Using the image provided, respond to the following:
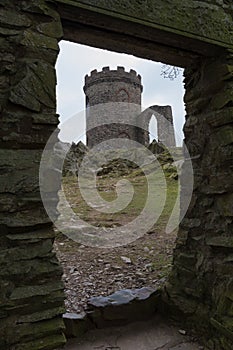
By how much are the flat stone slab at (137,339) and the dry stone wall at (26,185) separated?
0.88 metres

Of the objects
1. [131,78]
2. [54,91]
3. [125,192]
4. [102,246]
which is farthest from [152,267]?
[131,78]

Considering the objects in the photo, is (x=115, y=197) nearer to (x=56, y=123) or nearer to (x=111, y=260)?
(x=111, y=260)

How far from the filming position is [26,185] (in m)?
1.67

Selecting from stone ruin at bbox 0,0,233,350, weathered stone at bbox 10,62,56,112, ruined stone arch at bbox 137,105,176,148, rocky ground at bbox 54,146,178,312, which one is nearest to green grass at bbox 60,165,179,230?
rocky ground at bbox 54,146,178,312

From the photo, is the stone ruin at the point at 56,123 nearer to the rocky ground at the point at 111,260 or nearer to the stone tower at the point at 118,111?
the rocky ground at the point at 111,260

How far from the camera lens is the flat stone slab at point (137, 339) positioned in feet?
7.84

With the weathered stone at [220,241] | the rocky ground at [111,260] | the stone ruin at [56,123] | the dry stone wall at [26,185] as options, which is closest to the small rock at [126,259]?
the rocky ground at [111,260]

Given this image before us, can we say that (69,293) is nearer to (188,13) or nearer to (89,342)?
(89,342)

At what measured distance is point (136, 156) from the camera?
10.6 metres

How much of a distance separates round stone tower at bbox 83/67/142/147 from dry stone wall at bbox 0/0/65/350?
14.2 meters

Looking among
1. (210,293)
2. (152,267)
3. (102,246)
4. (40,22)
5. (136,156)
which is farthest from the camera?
(136,156)

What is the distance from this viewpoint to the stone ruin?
1645mm

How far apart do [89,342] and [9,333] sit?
3.42 ft

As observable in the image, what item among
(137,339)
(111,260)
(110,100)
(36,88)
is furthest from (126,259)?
(110,100)
